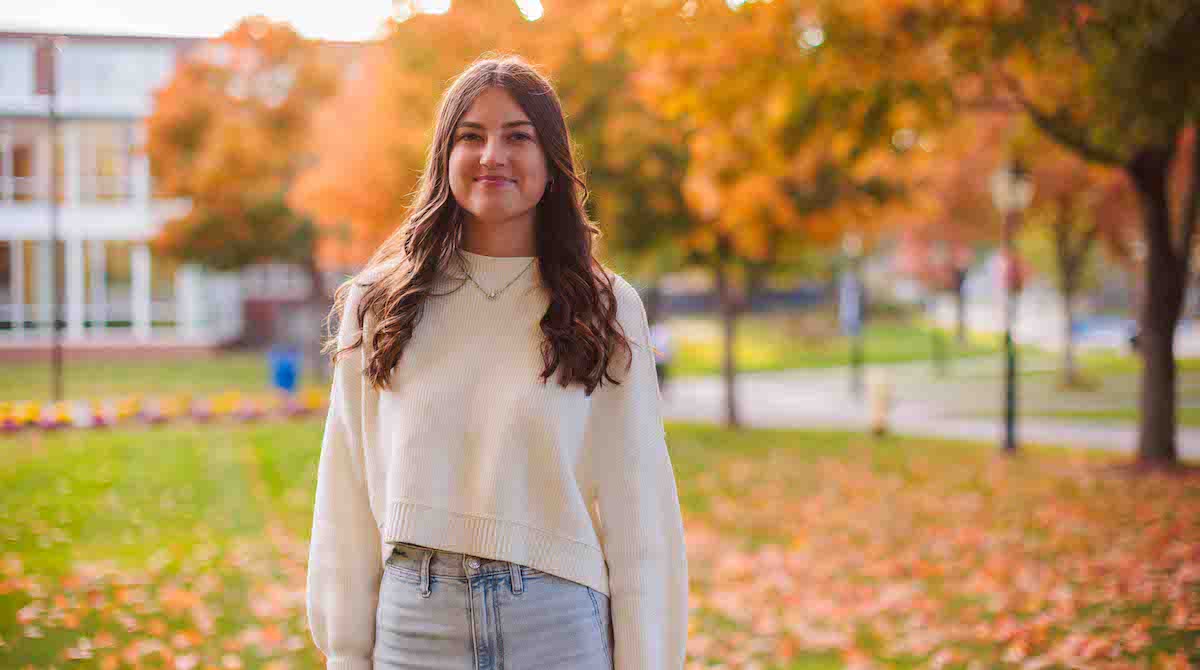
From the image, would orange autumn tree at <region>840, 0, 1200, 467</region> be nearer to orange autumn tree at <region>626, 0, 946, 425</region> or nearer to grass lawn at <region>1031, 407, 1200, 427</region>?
orange autumn tree at <region>626, 0, 946, 425</region>

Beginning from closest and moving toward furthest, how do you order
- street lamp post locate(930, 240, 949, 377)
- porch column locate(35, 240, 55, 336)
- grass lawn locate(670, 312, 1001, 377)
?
street lamp post locate(930, 240, 949, 377) < grass lawn locate(670, 312, 1001, 377) < porch column locate(35, 240, 55, 336)

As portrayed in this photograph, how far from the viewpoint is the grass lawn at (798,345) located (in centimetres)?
3194

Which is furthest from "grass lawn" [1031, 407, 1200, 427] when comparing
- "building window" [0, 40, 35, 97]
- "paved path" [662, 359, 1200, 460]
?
"building window" [0, 40, 35, 97]

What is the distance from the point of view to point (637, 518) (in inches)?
91.8

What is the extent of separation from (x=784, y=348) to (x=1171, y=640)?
31.1m

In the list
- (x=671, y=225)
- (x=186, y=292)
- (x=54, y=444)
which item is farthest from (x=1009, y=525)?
(x=186, y=292)

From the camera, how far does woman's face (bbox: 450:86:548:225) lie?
2293mm

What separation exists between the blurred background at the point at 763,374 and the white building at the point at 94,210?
5.00 m

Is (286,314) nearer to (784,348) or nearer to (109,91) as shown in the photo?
(109,91)

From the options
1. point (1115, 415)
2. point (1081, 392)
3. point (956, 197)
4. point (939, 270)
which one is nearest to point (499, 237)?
point (1115, 415)

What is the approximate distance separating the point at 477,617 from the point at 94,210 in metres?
36.9

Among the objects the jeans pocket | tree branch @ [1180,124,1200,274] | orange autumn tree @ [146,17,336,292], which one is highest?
orange autumn tree @ [146,17,336,292]

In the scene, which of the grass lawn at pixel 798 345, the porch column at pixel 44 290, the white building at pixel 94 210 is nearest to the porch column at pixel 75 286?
the white building at pixel 94 210

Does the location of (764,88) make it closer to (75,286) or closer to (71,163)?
(75,286)
